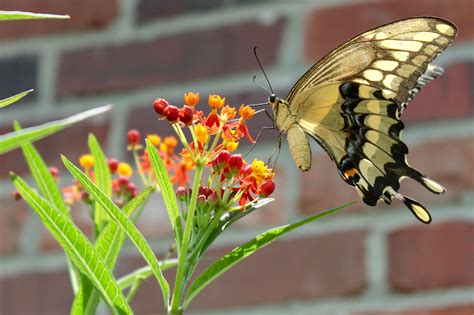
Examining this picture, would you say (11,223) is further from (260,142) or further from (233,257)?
(233,257)

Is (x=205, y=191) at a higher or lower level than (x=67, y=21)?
lower

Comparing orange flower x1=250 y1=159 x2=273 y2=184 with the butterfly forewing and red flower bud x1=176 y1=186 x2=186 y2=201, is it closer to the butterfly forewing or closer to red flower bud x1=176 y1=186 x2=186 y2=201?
red flower bud x1=176 y1=186 x2=186 y2=201

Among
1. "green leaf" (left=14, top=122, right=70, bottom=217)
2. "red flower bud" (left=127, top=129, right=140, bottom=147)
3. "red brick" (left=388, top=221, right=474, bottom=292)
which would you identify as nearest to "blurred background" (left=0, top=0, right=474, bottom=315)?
"red brick" (left=388, top=221, right=474, bottom=292)

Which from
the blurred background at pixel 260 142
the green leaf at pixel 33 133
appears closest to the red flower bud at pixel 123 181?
the green leaf at pixel 33 133

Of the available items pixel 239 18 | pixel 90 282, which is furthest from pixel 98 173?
pixel 239 18

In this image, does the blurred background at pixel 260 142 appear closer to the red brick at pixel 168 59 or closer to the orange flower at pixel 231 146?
the red brick at pixel 168 59

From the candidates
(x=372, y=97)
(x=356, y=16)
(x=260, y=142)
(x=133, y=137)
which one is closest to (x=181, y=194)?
(x=133, y=137)

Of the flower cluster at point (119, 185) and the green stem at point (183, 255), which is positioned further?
the flower cluster at point (119, 185)
